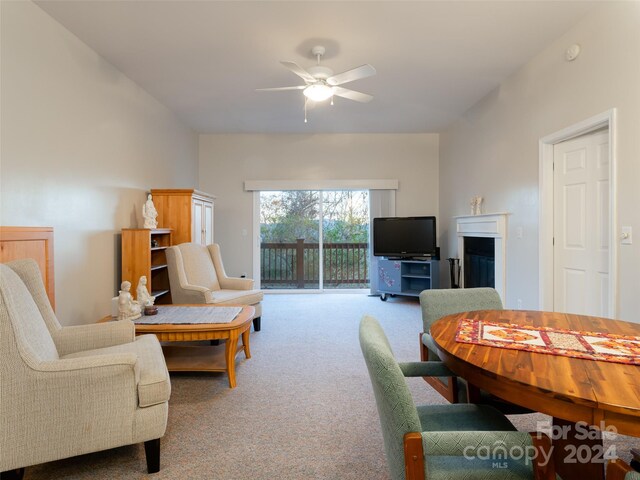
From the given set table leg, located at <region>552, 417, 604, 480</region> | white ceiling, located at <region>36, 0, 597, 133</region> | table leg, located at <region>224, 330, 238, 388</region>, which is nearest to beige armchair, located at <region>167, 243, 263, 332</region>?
table leg, located at <region>224, 330, 238, 388</region>

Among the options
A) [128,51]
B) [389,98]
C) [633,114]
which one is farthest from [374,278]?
[128,51]

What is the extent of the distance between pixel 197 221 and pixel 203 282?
96 centimetres

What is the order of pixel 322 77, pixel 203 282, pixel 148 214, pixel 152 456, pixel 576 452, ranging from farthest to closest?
pixel 203 282, pixel 148 214, pixel 322 77, pixel 152 456, pixel 576 452

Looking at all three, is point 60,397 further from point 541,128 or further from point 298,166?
point 298,166

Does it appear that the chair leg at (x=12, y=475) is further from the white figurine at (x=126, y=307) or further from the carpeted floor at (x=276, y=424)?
the white figurine at (x=126, y=307)

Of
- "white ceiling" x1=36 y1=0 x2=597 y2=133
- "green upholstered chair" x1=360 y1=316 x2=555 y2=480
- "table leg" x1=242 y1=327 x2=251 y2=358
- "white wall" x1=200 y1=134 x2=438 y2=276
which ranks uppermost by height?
"white ceiling" x1=36 y1=0 x2=597 y2=133

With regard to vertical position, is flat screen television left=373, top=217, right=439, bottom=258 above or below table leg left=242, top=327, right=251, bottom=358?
above

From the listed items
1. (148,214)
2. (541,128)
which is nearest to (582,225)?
(541,128)

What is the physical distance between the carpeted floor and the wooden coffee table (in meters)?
0.09

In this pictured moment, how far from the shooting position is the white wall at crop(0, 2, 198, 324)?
7.73 ft

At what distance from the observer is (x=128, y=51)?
3203mm

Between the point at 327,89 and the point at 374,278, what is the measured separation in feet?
12.0

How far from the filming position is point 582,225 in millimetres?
2920

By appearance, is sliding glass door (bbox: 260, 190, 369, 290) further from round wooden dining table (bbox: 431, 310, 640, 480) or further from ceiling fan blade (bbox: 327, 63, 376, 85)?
round wooden dining table (bbox: 431, 310, 640, 480)
